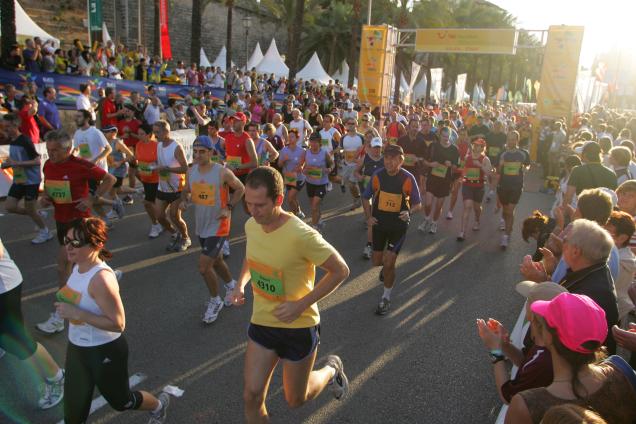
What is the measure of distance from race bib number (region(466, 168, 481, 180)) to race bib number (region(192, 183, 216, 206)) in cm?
491

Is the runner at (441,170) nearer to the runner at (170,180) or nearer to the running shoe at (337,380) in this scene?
the runner at (170,180)

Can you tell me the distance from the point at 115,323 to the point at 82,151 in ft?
19.6

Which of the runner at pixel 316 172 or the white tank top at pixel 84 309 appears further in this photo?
the runner at pixel 316 172

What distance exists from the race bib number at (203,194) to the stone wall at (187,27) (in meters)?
24.1

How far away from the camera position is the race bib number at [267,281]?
3043mm

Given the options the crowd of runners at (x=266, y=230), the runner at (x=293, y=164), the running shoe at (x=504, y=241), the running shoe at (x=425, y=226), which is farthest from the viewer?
the running shoe at (x=425, y=226)

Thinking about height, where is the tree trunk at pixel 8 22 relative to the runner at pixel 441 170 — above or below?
above

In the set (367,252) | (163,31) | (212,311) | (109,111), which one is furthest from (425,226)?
(163,31)

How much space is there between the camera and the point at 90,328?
290 cm

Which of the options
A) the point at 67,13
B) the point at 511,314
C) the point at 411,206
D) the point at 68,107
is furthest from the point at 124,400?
the point at 67,13

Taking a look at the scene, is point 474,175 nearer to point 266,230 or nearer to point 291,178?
point 291,178

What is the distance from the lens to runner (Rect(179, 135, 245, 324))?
17.0 ft

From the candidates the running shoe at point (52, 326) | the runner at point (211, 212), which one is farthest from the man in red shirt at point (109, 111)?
the running shoe at point (52, 326)

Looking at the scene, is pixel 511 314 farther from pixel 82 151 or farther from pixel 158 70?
pixel 158 70
